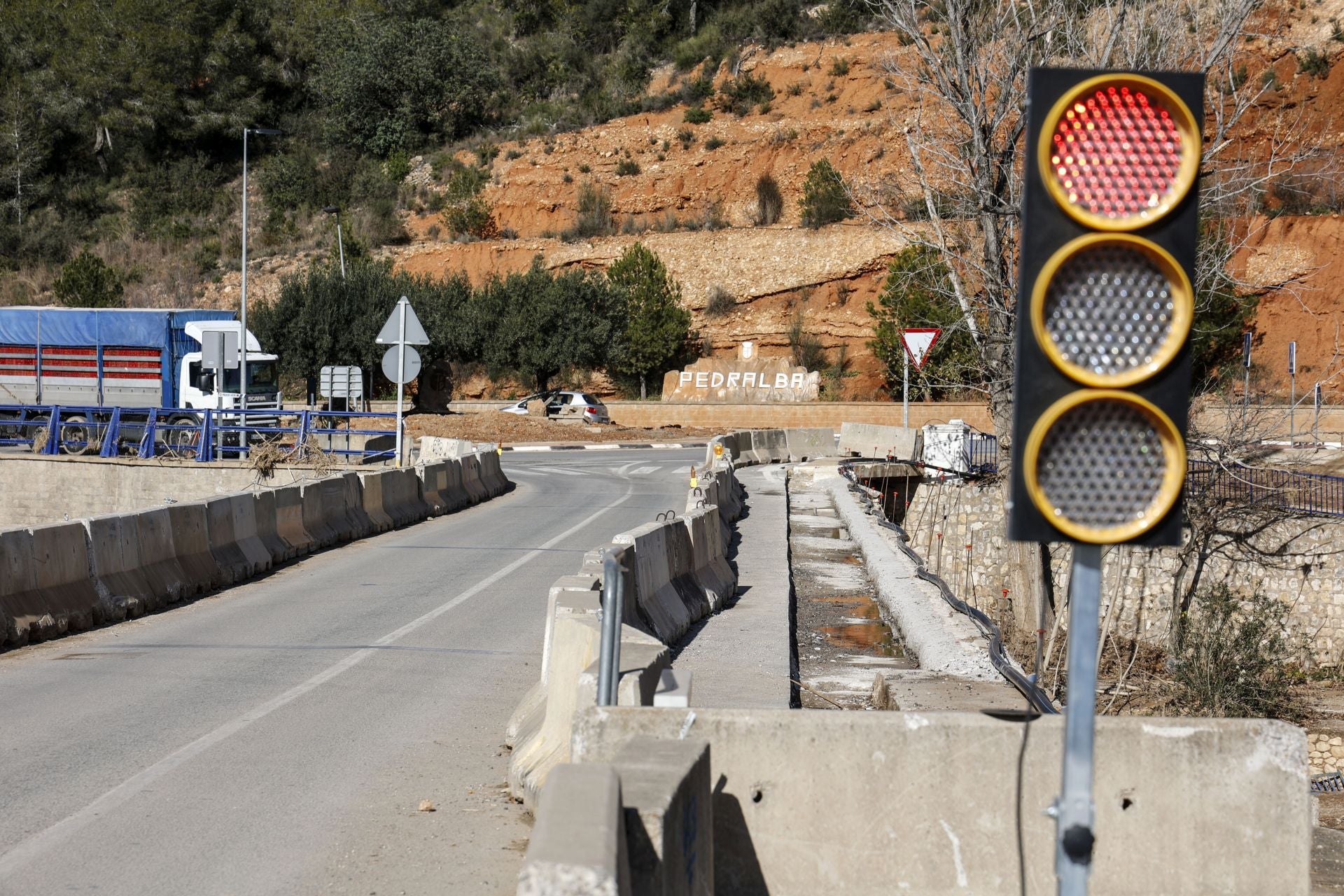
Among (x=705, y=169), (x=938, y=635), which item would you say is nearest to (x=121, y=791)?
(x=938, y=635)

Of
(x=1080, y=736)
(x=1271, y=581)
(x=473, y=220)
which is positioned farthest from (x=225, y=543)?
(x=473, y=220)

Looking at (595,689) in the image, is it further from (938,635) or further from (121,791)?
(938,635)

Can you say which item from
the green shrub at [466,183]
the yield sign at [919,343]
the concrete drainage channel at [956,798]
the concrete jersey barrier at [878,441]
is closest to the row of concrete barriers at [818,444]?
the concrete jersey barrier at [878,441]

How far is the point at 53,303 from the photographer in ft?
265

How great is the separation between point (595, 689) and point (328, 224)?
86000 mm

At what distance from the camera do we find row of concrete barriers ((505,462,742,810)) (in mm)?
6688

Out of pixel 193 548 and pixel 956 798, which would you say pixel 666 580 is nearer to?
pixel 193 548

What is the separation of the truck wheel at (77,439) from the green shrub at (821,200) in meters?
44.1

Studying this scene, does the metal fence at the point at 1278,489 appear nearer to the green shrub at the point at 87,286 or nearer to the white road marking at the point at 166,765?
the white road marking at the point at 166,765

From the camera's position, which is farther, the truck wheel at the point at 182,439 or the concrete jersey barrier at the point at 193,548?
the truck wheel at the point at 182,439

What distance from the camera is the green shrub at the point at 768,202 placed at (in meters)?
78.7

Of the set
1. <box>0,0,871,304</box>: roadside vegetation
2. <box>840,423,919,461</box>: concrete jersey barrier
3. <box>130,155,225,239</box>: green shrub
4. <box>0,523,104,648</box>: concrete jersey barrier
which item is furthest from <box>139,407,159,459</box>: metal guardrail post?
<box>130,155,225,239</box>: green shrub

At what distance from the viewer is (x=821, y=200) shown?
73.8 meters

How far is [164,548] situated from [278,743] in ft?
21.7
